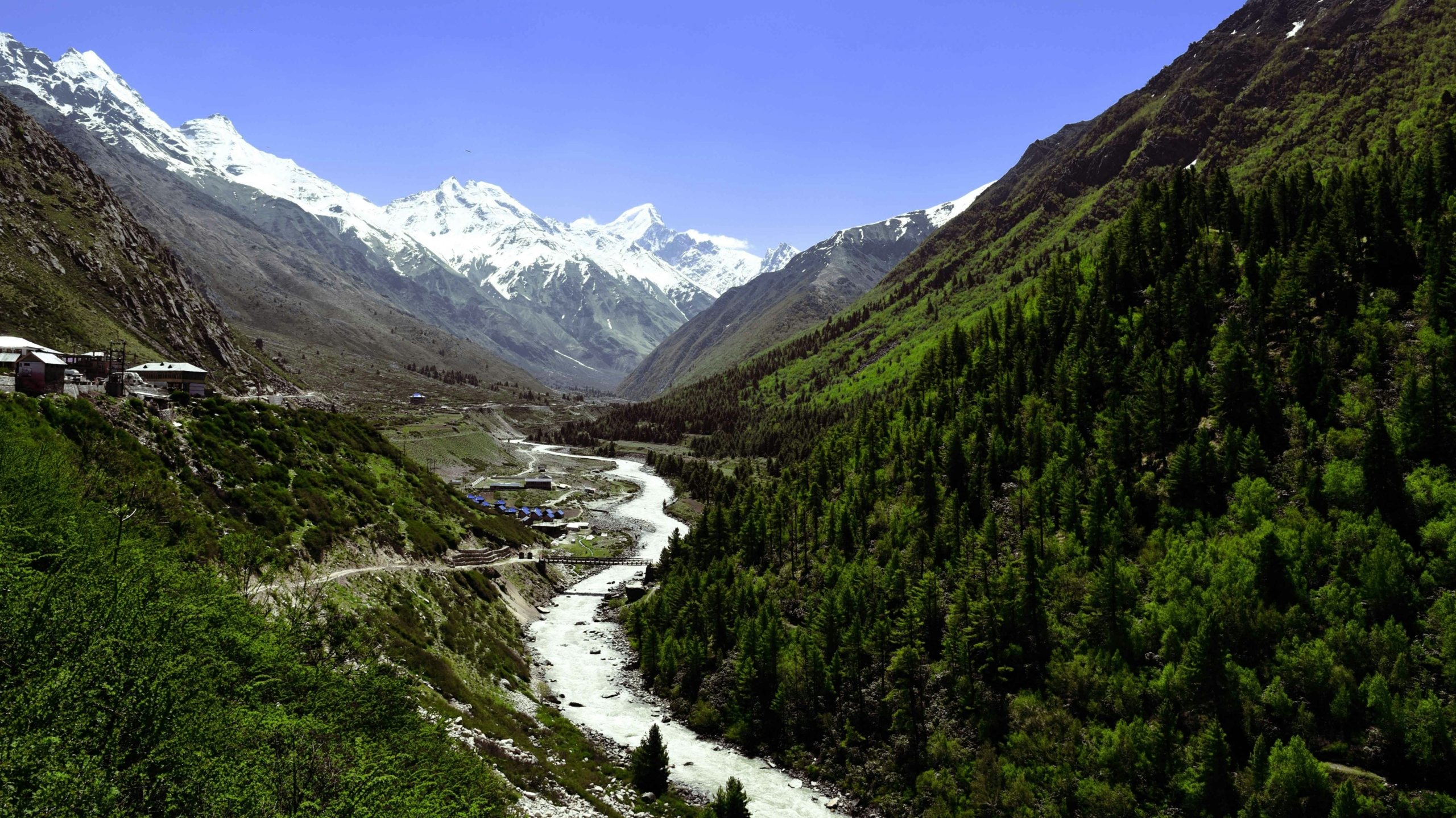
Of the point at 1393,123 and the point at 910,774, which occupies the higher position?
the point at 1393,123

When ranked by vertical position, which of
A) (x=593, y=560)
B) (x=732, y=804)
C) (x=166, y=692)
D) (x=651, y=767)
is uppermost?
(x=166, y=692)

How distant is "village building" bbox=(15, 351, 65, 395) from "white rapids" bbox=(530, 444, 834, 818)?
66533 millimetres

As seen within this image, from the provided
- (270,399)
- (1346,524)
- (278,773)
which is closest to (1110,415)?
(1346,524)

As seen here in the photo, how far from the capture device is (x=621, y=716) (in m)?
90.6

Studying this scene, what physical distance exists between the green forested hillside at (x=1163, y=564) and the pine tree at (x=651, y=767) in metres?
18.8

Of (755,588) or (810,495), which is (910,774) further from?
(810,495)

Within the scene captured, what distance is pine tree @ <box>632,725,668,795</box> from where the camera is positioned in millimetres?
69562

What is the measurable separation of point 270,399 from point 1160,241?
7144 inches

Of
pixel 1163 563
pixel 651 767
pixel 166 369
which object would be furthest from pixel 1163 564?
pixel 166 369

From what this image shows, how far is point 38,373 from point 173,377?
121 ft

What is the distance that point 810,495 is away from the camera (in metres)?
128

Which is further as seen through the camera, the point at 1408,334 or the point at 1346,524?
the point at 1408,334

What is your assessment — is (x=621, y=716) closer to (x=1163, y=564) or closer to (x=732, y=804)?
(x=732, y=804)

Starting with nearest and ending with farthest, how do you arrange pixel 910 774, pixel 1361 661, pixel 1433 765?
1. pixel 1433 765
2. pixel 1361 661
3. pixel 910 774
